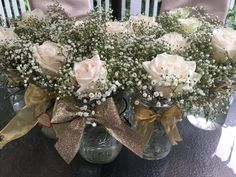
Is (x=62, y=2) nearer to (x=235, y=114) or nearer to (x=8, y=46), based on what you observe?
(x=8, y=46)

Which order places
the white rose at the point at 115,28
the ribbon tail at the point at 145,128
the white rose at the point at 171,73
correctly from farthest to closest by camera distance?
the white rose at the point at 115,28, the ribbon tail at the point at 145,128, the white rose at the point at 171,73

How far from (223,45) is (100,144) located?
0.39 meters

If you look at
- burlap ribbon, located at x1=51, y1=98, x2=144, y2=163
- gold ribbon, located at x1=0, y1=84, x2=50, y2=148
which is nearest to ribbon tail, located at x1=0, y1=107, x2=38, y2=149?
gold ribbon, located at x1=0, y1=84, x2=50, y2=148

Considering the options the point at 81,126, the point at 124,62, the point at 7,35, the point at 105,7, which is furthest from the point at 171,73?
the point at 105,7

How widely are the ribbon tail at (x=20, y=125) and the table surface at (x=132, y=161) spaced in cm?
7

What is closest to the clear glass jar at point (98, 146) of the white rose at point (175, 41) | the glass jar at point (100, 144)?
the glass jar at point (100, 144)

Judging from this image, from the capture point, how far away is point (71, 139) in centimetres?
77

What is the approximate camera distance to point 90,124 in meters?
0.80

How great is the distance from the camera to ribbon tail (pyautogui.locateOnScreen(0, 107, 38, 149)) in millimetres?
873

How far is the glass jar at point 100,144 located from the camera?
81cm

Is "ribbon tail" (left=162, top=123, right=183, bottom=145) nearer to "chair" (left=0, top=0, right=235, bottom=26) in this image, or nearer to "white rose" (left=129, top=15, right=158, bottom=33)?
"white rose" (left=129, top=15, right=158, bottom=33)

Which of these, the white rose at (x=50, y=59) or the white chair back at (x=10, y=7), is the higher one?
the white rose at (x=50, y=59)

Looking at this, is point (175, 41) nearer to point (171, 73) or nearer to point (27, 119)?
point (171, 73)

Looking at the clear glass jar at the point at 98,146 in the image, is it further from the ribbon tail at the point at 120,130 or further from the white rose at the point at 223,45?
the white rose at the point at 223,45
